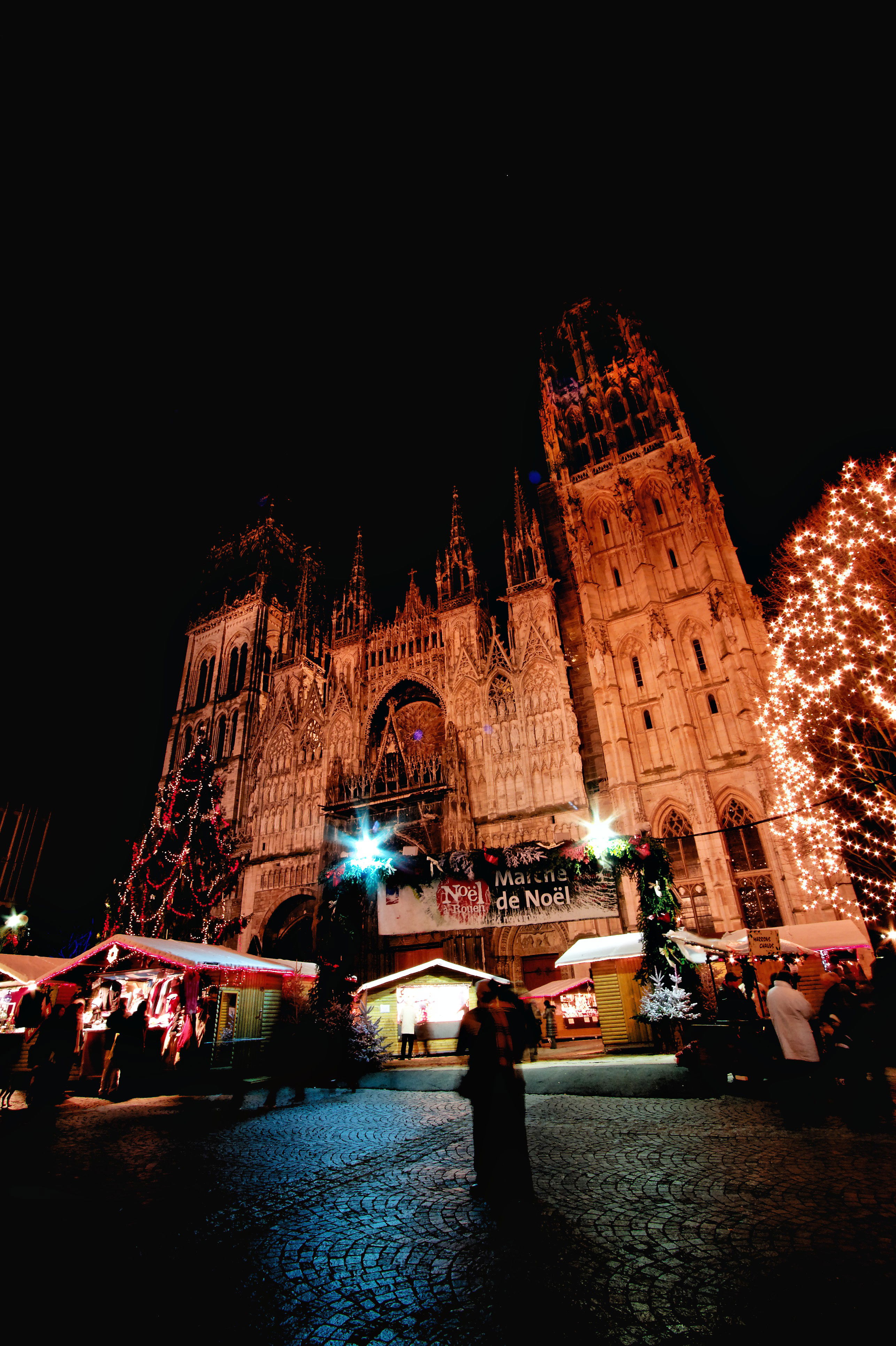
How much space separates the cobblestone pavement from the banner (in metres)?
7.31

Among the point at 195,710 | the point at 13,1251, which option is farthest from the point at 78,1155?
the point at 195,710

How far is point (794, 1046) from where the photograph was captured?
7.31 meters

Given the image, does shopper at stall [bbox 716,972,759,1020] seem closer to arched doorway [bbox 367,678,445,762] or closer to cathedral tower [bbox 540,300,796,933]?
cathedral tower [bbox 540,300,796,933]

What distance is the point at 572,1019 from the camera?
21.0 meters

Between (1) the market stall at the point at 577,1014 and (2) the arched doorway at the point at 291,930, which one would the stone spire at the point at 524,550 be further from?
(2) the arched doorway at the point at 291,930

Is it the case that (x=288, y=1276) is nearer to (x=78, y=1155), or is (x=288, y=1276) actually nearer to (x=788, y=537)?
(x=78, y=1155)

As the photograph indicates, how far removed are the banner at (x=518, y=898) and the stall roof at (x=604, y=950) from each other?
0.68 meters

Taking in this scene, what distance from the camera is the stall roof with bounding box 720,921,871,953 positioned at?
54.0ft

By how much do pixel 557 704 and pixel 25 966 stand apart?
1958 centimetres

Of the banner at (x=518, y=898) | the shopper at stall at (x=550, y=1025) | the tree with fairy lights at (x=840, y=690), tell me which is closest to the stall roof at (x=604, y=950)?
the banner at (x=518, y=898)

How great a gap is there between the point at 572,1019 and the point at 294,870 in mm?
14417

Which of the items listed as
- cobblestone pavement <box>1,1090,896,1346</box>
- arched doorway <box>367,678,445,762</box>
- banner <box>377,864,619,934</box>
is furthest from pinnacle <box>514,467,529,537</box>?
cobblestone pavement <box>1,1090,896,1346</box>

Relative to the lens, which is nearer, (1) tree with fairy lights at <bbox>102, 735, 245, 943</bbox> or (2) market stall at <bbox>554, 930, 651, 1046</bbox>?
(2) market stall at <bbox>554, 930, 651, 1046</bbox>

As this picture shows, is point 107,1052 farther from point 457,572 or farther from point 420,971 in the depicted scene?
point 457,572
